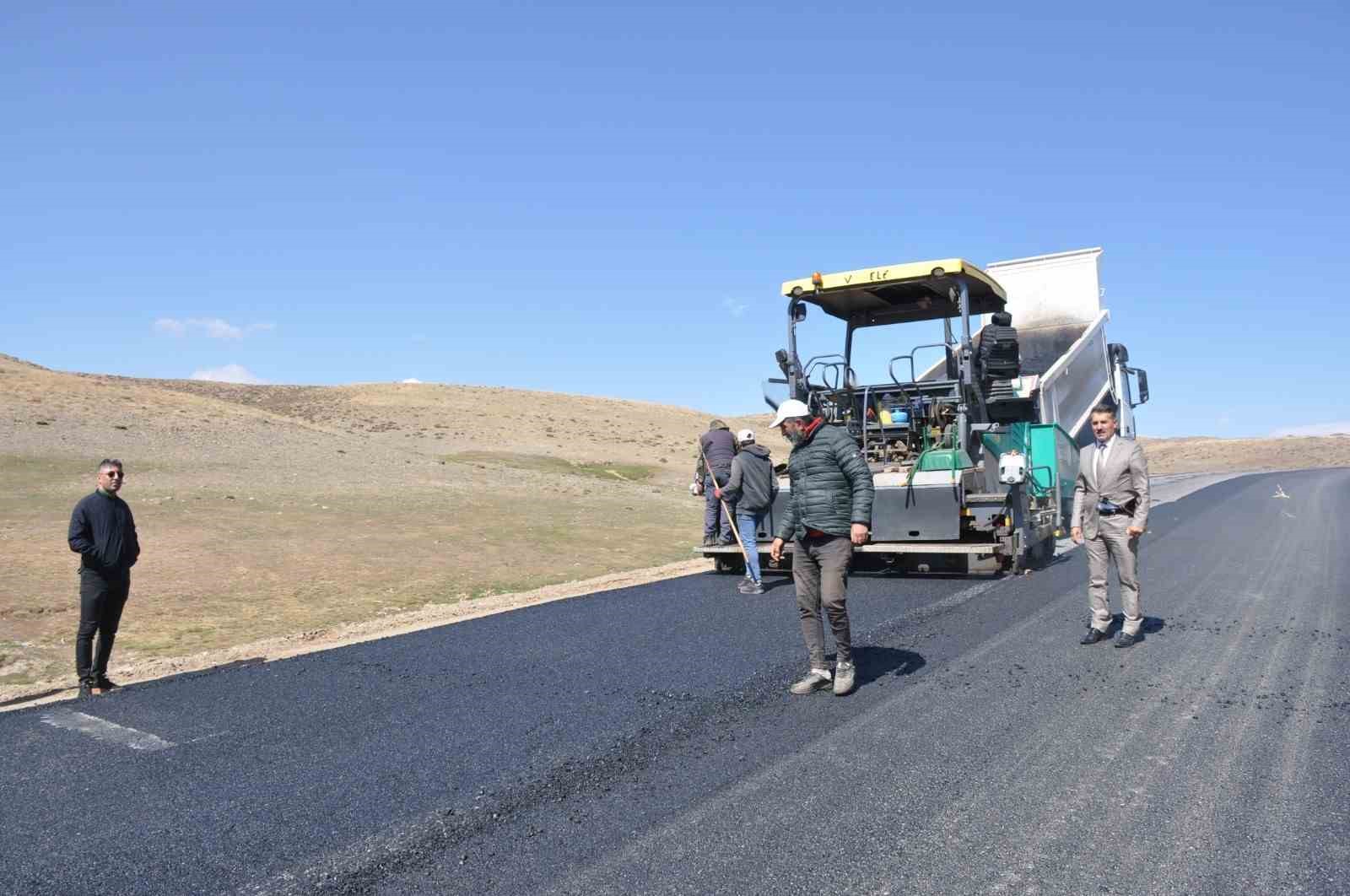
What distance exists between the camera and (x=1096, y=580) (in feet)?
23.3

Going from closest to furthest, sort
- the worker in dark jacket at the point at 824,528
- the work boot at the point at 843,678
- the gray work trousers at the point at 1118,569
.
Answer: the work boot at the point at 843,678 → the worker in dark jacket at the point at 824,528 → the gray work trousers at the point at 1118,569

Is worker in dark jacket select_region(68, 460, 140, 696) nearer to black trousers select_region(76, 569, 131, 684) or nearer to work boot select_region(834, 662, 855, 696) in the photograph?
black trousers select_region(76, 569, 131, 684)

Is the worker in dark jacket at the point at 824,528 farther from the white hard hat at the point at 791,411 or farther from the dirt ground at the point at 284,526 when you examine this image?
the dirt ground at the point at 284,526

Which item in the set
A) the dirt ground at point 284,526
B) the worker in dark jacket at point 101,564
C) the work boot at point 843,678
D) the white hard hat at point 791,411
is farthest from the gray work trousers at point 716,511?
the worker in dark jacket at point 101,564

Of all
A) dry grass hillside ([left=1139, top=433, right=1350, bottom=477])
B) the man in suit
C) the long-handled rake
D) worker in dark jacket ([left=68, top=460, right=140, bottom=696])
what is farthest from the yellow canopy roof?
dry grass hillside ([left=1139, top=433, right=1350, bottom=477])

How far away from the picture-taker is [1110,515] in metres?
7.22

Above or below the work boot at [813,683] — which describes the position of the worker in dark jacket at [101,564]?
above

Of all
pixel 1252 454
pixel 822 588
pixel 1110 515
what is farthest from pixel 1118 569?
pixel 1252 454

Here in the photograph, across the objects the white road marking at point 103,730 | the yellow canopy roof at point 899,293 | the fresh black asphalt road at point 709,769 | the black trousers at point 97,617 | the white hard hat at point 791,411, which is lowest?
the white road marking at point 103,730

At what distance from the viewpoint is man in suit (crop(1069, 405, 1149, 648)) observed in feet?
23.0

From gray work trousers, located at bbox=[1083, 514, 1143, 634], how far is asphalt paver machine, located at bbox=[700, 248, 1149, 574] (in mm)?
2481

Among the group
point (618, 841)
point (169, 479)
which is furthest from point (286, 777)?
point (169, 479)

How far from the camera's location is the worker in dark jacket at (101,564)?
6.58 m

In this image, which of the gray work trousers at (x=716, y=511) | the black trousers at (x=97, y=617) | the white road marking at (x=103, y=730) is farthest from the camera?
the gray work trousers at (x=716, y=511)
